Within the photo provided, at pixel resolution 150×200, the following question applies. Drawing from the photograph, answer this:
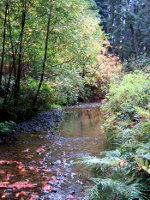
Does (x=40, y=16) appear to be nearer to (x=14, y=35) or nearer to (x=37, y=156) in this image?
(x=14, y=35)

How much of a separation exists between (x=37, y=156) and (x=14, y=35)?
386 cm

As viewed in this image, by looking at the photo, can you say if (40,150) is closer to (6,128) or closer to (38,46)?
(6,128)

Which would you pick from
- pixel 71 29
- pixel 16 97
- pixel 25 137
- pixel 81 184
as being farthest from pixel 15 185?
pixel 71 29

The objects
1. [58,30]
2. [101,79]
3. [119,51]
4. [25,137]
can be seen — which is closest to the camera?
[25,137]

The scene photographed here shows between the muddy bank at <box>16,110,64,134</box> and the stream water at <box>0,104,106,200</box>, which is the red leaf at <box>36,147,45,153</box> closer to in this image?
the stream water at <box>0,104,106,200</box>

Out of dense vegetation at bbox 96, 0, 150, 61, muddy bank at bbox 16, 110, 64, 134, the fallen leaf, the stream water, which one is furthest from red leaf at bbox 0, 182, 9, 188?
dense vegetation at bbox 96, 0, 150, 61

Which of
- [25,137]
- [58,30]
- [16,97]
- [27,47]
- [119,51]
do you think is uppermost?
[119,51]

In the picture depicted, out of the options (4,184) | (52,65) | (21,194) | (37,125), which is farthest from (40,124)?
(21,194)

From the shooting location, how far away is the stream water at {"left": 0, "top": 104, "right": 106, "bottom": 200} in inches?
130

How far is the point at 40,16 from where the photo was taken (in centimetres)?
707

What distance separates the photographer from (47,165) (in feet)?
14.4

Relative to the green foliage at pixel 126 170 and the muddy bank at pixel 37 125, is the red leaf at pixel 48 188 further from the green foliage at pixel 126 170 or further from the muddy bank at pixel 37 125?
the muddy bank at pixel 37 125

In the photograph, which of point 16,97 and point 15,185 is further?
point 16,97

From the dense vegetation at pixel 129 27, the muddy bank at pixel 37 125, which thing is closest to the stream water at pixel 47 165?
the muddy bank at pixel 37 125
